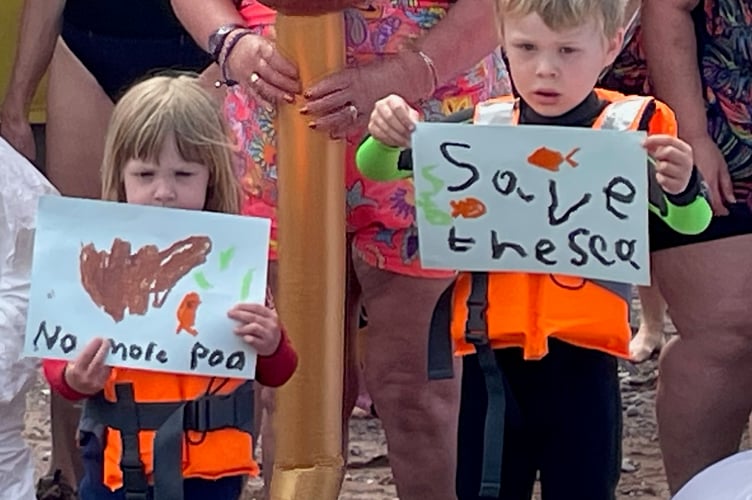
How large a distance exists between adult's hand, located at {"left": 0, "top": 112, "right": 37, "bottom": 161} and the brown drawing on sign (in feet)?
3.66

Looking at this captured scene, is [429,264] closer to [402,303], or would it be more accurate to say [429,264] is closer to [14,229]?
[402,303]

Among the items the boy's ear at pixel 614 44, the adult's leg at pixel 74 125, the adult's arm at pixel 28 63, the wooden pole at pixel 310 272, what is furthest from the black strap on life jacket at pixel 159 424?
the adult's arm at pixel 28 63

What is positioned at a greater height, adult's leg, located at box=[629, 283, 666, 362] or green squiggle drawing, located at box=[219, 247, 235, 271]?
adult's leg, located at box=[629, 283, 666, 362]

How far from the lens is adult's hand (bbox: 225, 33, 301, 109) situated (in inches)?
99.5

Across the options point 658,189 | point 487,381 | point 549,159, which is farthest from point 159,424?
point 658,189

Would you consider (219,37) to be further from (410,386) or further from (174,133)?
(410,386)

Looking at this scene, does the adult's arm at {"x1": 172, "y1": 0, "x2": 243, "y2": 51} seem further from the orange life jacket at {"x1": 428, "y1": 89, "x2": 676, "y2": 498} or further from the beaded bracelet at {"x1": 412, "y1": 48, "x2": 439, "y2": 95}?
the orange life jacket at {"x1": 428, "y1": 89, "x2": 676, "y2": 498}

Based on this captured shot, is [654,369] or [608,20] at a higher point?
[608,20]

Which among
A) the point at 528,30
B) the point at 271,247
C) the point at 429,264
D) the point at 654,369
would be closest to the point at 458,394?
the point at 271,247

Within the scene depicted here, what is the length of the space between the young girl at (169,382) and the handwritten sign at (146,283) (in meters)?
0.03

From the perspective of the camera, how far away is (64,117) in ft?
11.2

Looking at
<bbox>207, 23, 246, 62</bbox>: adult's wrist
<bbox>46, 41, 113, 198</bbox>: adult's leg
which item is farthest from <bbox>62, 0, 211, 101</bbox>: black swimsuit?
<bbox>207, 23, 246, 62</bbox>: adult's wrist

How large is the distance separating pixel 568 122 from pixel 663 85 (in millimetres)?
634

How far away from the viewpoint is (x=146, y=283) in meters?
2.48
